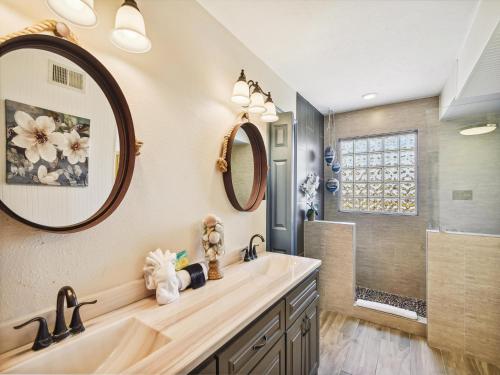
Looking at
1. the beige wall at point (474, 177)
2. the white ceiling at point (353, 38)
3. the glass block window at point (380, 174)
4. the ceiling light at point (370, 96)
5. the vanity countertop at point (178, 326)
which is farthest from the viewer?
the glass block window at point (380, 174)

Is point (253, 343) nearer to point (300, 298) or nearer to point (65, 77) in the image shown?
point (300, 298)

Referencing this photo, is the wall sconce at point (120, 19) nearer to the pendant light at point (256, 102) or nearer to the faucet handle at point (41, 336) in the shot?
the pendant light at point (256, 102)

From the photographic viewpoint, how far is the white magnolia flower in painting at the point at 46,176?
79 cm

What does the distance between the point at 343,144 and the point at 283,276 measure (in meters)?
2.71

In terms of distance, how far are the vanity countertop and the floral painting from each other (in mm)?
535

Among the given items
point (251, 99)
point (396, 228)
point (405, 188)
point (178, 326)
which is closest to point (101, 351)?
point (178, 326)

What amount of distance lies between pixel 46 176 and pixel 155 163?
1.46ft

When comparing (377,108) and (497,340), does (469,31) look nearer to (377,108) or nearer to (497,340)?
(377,108)

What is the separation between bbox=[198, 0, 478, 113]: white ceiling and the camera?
1492mm

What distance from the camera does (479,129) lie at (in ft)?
7.66

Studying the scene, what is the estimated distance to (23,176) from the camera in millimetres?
755

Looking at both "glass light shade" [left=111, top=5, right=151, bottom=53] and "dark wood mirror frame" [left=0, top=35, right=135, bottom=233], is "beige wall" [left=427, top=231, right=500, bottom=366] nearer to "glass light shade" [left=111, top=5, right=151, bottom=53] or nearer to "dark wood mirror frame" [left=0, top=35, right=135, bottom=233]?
"dark wood mirror frame" [left=0, top=35, right=135, bottom=233]

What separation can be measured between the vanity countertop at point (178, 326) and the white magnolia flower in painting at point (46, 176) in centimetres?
53

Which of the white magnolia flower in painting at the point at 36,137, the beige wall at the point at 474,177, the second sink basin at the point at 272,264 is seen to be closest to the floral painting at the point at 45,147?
the white magnolia flower in painting at the point at 36,137
